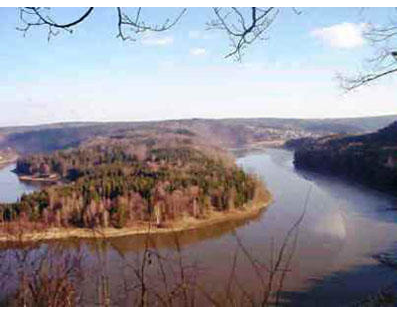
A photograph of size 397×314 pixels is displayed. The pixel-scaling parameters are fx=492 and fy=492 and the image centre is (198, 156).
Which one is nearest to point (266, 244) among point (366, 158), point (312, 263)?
point (312, 263)

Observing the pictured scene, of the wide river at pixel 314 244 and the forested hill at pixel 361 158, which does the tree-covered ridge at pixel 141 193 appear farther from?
the forested hill at pixel 361 158

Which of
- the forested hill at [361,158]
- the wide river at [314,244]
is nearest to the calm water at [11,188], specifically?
the wide river at [314,244]

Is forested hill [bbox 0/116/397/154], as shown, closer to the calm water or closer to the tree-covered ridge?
the calm water

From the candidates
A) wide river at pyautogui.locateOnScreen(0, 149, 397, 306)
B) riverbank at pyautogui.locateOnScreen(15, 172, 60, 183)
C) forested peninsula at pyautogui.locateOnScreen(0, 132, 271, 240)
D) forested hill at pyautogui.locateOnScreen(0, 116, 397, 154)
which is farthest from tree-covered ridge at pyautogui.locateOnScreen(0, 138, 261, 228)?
forested hill at pyautogui.locateOnScreen(0, 116, 397, 154)

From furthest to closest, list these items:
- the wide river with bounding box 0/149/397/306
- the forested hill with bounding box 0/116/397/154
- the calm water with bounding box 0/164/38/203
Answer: the forested hill with bounding box 0/116/397/154
the calm water with bounding box 0/164/38/203
the wide river with bounding box 0/149/397/306

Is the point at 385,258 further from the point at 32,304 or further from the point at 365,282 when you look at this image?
the point at 32,304

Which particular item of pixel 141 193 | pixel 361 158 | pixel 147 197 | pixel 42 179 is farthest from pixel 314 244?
pixel 42 179

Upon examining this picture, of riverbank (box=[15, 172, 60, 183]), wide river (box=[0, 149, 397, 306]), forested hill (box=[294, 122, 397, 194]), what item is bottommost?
riverbank (box=[15, 172, 60, 183])
